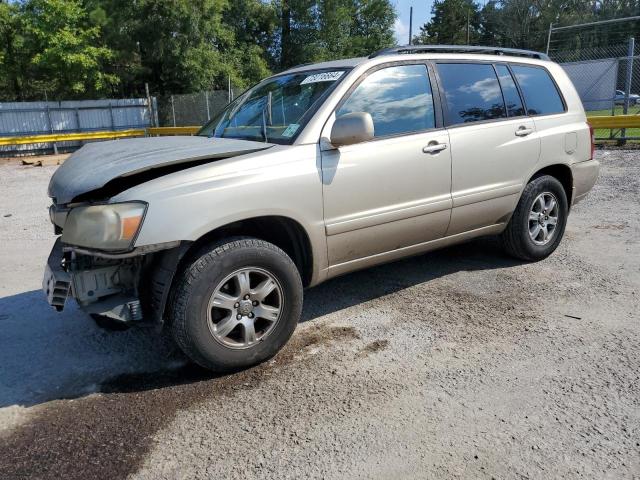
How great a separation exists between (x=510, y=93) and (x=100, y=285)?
3724 mm

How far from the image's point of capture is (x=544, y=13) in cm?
5225

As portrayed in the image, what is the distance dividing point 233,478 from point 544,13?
59.5m

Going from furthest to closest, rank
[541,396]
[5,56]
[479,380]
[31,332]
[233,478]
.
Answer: [5,56], [31,332], [479,380], [541,396], [233,478]

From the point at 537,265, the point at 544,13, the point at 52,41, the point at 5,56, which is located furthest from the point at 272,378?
the point at 544,13

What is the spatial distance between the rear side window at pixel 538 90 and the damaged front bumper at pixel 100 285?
3704mm

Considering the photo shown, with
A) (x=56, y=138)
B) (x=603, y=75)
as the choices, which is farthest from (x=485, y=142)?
(x=603, y=75)

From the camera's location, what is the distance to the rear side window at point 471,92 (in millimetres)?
4250

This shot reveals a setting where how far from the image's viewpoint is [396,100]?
→ 394 cm

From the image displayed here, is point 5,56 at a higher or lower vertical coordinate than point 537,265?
higher

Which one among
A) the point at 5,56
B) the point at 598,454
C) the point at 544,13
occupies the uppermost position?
the point at 544,13

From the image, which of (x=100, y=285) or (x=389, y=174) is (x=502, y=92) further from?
(x=100, y=285)

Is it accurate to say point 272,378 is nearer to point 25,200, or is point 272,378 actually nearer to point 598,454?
point 598,454

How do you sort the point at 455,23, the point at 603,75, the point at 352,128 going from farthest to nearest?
the point at 455,23, the point at 603,75, the point at 352,128

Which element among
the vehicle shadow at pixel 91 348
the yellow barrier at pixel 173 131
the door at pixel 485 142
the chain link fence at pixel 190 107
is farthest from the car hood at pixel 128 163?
the chain link fence at pixel 190 107
